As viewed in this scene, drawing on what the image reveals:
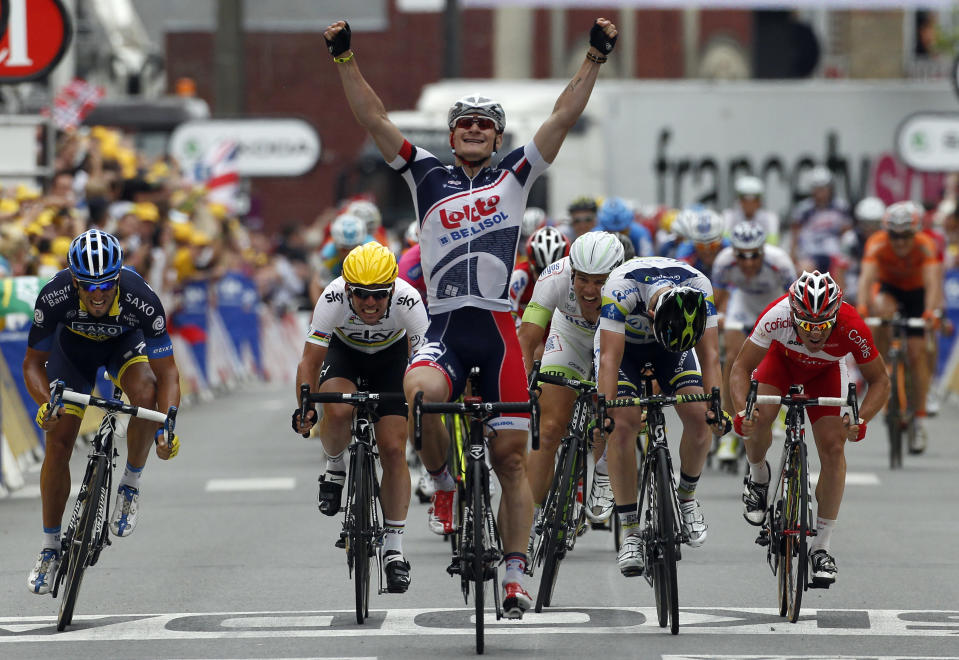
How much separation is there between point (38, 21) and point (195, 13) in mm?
48162

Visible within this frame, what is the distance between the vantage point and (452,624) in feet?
33.2

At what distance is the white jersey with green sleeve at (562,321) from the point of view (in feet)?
38.2

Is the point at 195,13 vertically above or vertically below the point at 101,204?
above

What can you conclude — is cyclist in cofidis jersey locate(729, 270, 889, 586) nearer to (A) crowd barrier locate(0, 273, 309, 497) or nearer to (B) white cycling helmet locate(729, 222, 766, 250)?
(B) white cycling helmet locate(729, 222, 766, 250)

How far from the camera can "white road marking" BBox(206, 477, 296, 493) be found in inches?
648

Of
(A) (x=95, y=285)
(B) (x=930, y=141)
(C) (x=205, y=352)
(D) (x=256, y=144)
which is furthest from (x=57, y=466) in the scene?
(D) (x=256, y=144)

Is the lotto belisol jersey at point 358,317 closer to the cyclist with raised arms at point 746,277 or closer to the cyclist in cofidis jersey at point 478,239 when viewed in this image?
the cyclist in cofidis jersey at point 478,239

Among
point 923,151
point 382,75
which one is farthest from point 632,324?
point 382,75

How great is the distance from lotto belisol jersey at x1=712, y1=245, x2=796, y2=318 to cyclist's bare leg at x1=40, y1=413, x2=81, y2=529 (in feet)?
21.7

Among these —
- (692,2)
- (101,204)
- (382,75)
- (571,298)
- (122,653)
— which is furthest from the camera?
(382,75)

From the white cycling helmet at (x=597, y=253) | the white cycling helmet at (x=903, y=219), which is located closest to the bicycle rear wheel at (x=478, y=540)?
the white cycling helmet at (x=597, y=253)

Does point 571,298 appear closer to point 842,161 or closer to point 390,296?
point 390,296

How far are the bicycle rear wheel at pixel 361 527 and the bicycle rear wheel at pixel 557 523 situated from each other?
34.9 inches

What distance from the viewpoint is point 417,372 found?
9.79m
